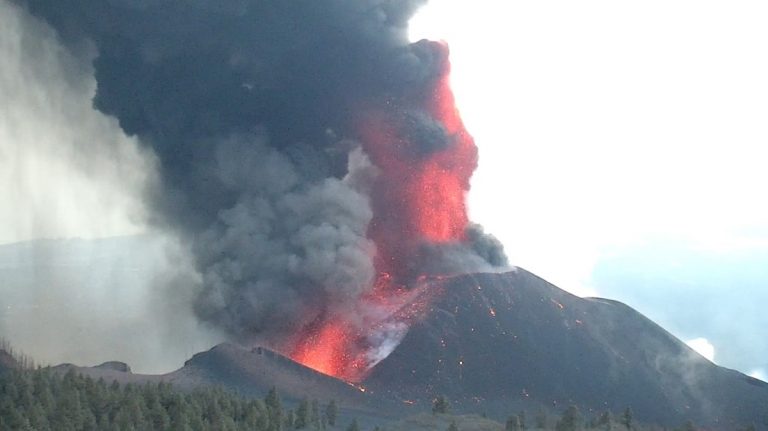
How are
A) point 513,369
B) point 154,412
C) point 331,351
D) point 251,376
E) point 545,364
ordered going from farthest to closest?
point 545,364 → point 331,351 → point 513,369 → point 251,376 → point 154,412

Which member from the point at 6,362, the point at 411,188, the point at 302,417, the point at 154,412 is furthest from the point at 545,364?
the point at 6,362

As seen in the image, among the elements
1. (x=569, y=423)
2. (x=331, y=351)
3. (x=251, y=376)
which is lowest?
(x=569, y=423)

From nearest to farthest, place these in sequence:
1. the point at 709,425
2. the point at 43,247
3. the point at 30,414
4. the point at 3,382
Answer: the point at 30,414, the point at 3,382, the point at 709,425, the point at 43,247

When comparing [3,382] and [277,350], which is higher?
[277,350]

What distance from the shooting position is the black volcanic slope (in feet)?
201

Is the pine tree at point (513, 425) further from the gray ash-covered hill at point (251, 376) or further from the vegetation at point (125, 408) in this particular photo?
the gray ash-covered hill at point (251, 376)

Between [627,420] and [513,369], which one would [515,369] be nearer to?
[513,369]

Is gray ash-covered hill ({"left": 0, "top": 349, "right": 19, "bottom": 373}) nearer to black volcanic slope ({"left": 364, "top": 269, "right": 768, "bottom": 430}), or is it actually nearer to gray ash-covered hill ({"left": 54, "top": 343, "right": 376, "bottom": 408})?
gray ash-covered hill ({"left": 54, "top": 343, "right": 376, "bottom": 408})

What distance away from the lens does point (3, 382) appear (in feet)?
140

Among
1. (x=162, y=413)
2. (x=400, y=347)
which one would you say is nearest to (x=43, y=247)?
(x=400, y=347)

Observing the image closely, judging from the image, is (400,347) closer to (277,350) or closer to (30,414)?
(277,350)

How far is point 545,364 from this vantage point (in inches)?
2579

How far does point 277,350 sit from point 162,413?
2567cm

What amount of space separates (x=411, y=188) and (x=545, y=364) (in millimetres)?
19492
